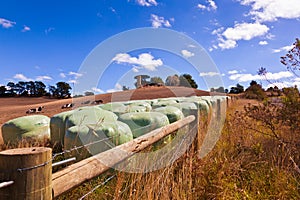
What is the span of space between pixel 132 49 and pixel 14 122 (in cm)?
311

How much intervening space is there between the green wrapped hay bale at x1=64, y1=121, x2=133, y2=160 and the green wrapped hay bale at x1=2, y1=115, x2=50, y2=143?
5.95 ft

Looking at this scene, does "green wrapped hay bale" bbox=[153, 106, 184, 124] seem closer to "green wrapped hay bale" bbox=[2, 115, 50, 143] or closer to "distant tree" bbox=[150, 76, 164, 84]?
"distant tree" bbox=[150, 76, 164, 84]

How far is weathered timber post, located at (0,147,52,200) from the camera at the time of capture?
1.05 m

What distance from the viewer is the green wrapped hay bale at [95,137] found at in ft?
12.2

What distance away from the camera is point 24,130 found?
5434 mm

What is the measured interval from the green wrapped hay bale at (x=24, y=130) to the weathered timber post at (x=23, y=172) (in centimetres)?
472

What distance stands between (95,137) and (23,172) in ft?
9.38

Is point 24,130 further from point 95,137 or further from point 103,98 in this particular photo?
point 103,98

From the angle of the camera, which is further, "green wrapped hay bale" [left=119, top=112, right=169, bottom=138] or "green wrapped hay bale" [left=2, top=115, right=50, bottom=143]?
"green wrapped hay bale" [left=2, top=115, right=50, bottom=143]

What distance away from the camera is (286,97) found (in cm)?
520

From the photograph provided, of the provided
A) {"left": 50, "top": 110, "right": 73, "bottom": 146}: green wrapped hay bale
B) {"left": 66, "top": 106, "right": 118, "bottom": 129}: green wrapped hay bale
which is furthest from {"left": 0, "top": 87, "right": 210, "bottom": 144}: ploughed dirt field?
{"left": 66, "top": 106, "right": 118, "bottom": 129}: green wrapped hay bale

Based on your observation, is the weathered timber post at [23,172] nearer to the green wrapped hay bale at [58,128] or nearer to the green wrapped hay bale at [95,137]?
the green wrapped hay bale at [95,137]

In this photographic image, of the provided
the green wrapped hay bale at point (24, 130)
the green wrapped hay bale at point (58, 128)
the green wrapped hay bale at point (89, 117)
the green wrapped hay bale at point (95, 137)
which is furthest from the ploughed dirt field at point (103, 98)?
the green wrapped hay bale at point (95, 137)

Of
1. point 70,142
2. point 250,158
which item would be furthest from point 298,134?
point 70,142
